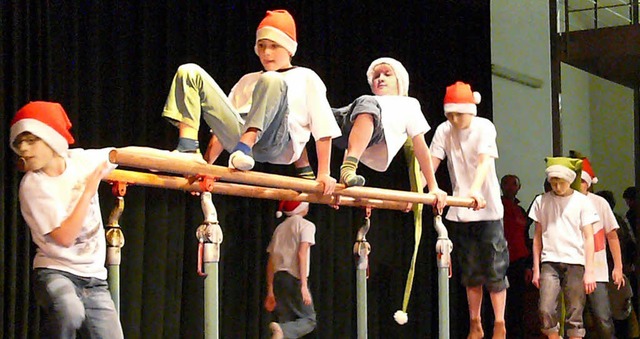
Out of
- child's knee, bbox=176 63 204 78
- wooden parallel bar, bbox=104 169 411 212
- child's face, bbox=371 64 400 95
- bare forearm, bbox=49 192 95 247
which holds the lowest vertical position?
bare forearm, bbox=49 192 95 247

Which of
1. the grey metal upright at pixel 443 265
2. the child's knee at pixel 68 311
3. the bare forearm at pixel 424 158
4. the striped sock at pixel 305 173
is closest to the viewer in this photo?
the child's knee at pixel 68 311

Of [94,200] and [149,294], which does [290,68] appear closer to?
[94,200]

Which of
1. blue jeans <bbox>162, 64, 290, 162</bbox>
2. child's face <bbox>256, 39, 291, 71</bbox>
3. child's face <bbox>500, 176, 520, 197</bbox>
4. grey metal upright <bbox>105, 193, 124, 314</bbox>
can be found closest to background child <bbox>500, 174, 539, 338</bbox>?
child's face <bbox>500, 176, 520, 197</bbox>

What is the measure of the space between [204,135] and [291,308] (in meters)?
1.23

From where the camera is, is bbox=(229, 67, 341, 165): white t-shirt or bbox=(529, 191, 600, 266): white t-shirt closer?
bbox=(229, 67, 341, 165): white t-shirt

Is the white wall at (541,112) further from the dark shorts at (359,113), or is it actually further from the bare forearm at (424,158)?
the dark shorts at (359,113)

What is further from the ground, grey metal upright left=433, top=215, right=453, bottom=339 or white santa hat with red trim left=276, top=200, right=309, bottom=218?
white santa hat with red trim left=276, top=200, right=309, bottom=218

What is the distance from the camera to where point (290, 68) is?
13.3 feet

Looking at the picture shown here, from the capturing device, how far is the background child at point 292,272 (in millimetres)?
5379

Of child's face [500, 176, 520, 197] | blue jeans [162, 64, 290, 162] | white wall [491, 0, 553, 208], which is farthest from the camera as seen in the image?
white wall [491, 0, 553, 208]

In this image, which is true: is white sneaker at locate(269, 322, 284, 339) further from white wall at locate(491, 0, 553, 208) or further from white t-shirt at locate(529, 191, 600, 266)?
white wall at locate(491, 0, 553, 208)

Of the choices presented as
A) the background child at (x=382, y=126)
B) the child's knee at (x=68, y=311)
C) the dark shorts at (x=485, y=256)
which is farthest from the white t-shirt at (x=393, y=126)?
the child's knee at (x=68, y=311)

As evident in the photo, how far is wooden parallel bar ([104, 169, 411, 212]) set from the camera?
3.46 meters

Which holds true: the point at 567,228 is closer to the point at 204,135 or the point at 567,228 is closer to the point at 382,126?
the point at 382,126
